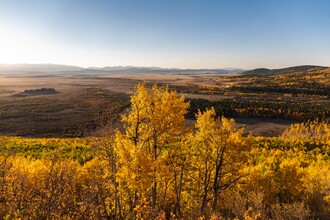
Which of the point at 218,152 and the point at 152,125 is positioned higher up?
the point at 152,125

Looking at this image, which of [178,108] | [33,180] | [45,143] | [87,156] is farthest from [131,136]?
[45,143]

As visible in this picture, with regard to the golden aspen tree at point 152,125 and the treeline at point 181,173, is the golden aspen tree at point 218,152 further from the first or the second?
the golden aspen tree at point 152,125

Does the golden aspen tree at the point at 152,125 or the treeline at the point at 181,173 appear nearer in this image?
the treeline at the point at 181,173

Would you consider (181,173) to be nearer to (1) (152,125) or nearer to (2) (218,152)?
(1) (152,125)

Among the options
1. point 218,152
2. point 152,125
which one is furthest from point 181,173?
point 218,152

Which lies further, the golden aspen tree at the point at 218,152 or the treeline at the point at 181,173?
the golden aspen tree at the point at 218,152

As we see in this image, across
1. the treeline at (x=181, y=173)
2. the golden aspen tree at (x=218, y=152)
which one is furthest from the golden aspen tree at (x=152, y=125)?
the golden aspen tree at (x=218, y=152)

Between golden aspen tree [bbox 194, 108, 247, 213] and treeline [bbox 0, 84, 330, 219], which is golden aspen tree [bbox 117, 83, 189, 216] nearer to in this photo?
treeline [bbox 0, 84, 330, 219]

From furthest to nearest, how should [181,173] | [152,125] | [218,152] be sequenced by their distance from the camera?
[218,152]
[152,125]
[181,173]

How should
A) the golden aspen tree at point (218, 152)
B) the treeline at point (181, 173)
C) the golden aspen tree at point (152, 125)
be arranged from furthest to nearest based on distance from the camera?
1. the golden aspen tree at point (218, 152)
2. the golden aspen tree at point (152, 125)
3. the treeline at point (181, 173)

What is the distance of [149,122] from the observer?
17.0 m

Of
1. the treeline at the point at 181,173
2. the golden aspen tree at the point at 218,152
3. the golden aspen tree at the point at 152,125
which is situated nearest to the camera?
the treeline at the point at 181,173

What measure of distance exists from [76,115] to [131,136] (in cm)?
6350

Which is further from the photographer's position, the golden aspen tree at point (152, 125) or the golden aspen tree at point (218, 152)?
the golden aspen tree at point (218, 152)
